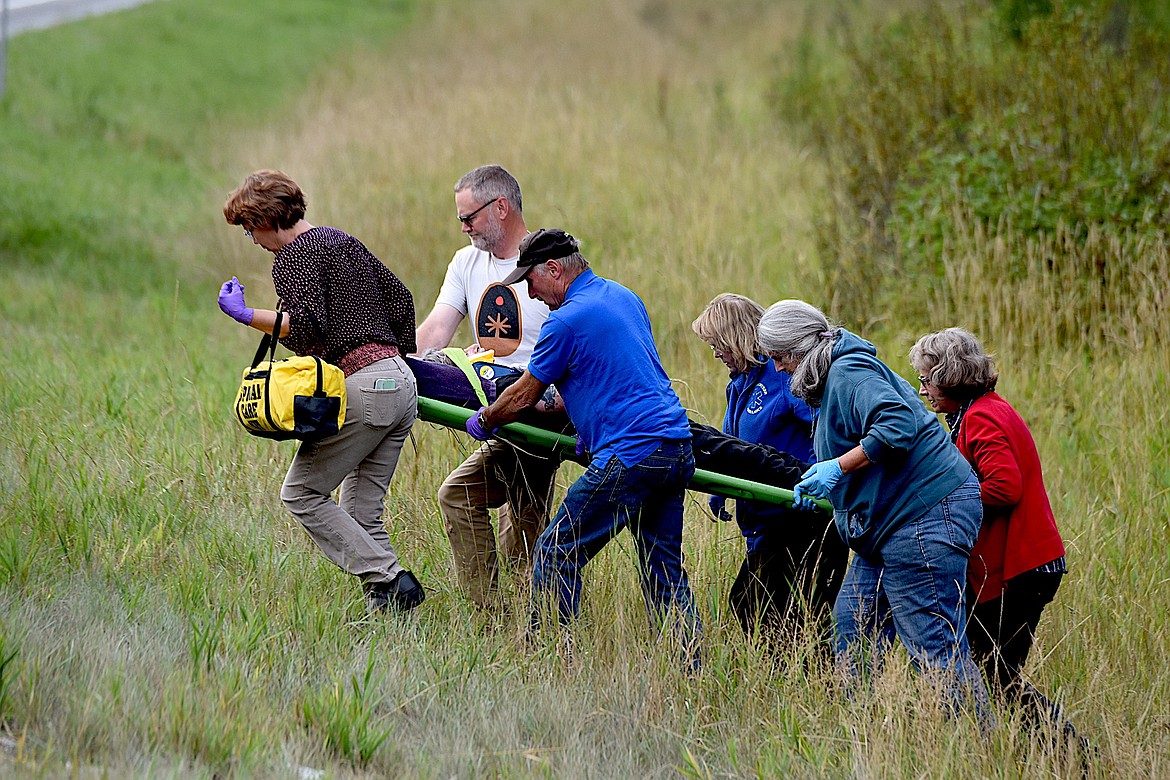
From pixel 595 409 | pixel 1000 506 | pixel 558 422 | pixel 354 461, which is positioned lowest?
pixel 1000 506

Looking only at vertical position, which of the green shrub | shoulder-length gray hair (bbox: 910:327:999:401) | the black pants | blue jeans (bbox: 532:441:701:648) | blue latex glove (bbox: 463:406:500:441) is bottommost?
the black pants

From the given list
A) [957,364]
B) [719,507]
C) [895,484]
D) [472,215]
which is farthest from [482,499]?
[957,364]

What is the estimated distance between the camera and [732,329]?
441 centimetres

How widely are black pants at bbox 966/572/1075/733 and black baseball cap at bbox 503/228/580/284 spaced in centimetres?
197

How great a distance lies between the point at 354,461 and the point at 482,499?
0.69 metres

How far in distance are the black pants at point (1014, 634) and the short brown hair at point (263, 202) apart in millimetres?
2856

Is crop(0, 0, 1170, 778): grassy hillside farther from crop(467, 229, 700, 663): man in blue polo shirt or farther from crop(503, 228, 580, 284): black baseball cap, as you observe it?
crop(503, 228, 580, 284): black baseball cap

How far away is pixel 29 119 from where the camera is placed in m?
17.0

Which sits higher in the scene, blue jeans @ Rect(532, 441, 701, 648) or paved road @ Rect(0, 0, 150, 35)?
paved road @ Rect(0, 0, 150, 35)

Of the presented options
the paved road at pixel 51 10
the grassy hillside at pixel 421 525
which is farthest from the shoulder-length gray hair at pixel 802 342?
the paved road at pixel 51 10

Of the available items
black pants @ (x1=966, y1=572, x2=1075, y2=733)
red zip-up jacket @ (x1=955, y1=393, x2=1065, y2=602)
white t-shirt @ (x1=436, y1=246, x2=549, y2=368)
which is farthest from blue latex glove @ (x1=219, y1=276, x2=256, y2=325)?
black pants @ (x1=966, y1=572, x2=1075, y2=733)

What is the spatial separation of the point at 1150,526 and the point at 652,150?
8.12 m

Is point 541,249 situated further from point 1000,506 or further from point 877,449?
point 1000,506

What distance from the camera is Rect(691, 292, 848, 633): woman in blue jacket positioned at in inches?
174
